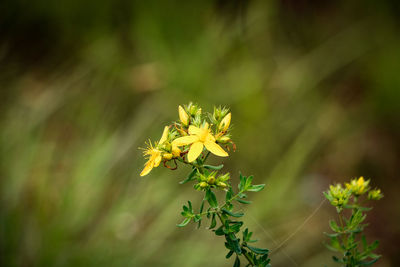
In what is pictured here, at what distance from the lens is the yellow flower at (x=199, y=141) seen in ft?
Result: 1.84

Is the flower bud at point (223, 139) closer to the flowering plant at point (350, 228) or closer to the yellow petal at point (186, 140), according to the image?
the yellow petal at point (186, 140)

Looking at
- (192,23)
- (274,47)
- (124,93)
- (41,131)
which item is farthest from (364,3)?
(41,131)

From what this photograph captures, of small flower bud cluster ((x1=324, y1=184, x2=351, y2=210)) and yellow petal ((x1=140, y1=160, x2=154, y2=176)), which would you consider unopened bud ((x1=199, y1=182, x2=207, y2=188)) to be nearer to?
yellow petal ((x1=140, y1=160, x2=154, y2=176))

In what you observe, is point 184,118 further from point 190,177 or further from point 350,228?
point 350,228

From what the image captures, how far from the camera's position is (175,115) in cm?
193

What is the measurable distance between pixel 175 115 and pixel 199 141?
1357 millimetres

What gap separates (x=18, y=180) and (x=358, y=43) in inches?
71.7

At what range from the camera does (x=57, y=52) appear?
231 centimetres

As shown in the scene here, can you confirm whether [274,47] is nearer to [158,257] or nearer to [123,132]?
[123,132]

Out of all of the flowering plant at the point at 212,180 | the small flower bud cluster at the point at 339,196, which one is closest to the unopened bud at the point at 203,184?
the flowering plant at the point at 212,180

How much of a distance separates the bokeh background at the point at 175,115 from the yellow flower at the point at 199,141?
1.00m

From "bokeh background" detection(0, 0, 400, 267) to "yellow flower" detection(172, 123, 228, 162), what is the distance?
1000 mm

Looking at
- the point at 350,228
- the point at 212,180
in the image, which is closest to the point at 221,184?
the point at 212,180

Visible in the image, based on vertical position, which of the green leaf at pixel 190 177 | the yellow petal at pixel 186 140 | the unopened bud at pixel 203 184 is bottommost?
the unopened bud at pixel 203 184
